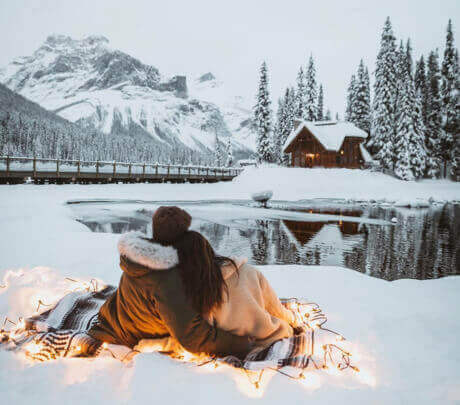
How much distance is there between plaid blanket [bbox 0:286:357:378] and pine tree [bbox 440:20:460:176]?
144 ft

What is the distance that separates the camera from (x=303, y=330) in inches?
122

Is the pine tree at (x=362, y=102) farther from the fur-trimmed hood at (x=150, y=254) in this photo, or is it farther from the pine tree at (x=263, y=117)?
the fur-trimmed hood at (x=150, y=254)

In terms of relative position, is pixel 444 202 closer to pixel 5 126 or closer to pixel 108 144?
pixel 5 126

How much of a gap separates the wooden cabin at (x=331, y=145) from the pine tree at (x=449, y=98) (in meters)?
9.05

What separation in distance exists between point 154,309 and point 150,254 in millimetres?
486

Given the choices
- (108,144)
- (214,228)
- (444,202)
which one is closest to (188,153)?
(108,144)

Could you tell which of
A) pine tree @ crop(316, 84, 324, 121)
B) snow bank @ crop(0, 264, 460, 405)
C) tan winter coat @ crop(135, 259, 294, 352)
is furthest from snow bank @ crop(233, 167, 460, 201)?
tan winter coat @ crop(135, 259, 294, 352)

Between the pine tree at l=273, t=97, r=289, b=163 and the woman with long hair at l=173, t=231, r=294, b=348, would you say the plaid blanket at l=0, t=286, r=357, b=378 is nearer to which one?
the woman with long hair at l=173, t=231, r=294, b=348

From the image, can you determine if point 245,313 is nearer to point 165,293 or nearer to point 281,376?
point 281,376

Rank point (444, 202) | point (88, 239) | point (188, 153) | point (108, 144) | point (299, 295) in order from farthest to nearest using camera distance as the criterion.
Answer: point (188, 153)
point (108, 144)
point (444, 202)
point (88, 239)
point (299, 295)

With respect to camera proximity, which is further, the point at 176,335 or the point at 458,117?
the point at 458,117

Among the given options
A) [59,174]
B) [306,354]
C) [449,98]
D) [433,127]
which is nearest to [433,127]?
[433,127]

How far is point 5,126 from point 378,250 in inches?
3559

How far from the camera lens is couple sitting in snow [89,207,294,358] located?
88.5 inches
